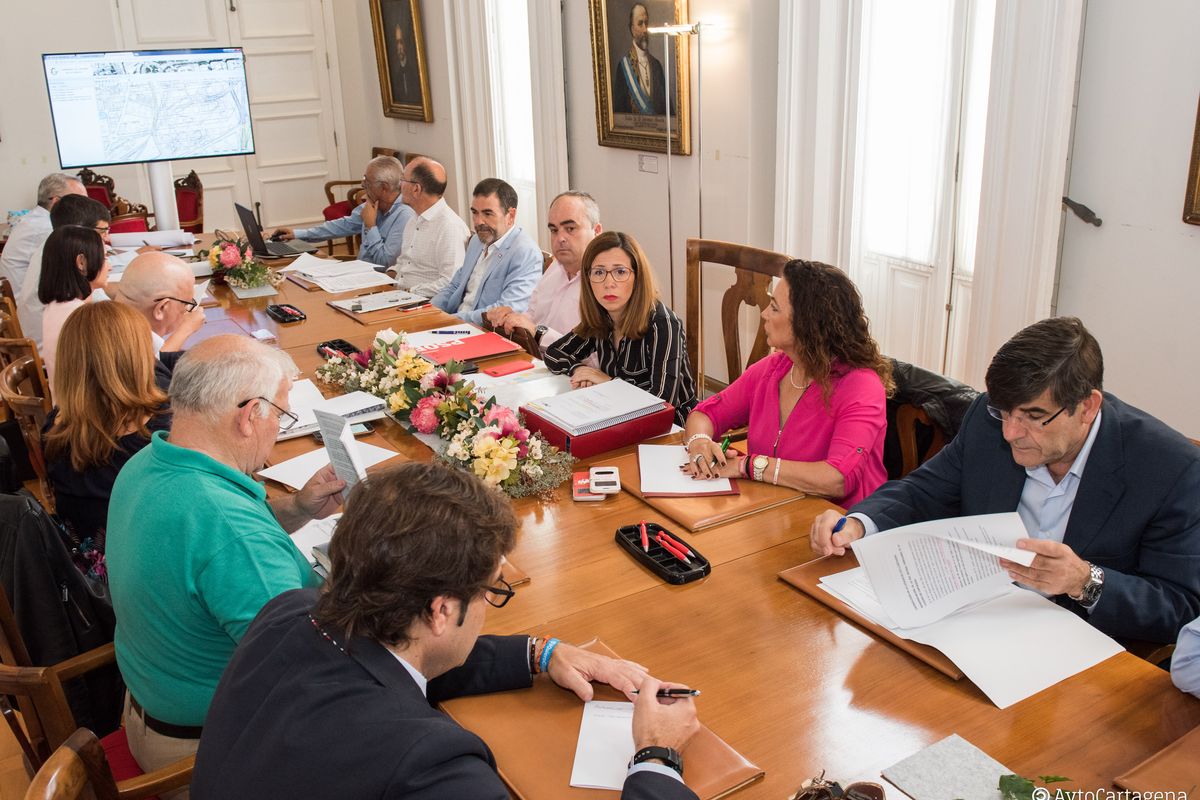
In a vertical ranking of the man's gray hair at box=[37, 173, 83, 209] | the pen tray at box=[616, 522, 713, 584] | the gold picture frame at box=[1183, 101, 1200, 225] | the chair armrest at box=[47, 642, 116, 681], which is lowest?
the chair armrest at box=[47, 642, 116, 681]

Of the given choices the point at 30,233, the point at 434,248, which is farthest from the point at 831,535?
the point at 30,233

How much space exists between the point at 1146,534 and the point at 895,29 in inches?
119

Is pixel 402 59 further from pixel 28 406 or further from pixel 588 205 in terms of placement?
pixel 28 406

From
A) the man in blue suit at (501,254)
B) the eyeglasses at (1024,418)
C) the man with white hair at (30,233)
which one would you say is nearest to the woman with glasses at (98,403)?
the eyeglasses at (1024,418)

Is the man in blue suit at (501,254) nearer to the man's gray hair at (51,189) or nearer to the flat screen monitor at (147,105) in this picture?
the flat screen monitor at (147,105)

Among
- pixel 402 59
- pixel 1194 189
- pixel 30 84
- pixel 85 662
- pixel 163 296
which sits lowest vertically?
pixel 85 662

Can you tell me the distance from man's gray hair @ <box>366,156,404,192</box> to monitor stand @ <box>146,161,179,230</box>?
1.56 metres

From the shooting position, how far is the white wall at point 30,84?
7.67 meters

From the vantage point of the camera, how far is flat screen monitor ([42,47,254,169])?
605 centimetres

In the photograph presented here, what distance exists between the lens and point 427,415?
2.74 metres

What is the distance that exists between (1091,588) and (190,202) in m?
7.35

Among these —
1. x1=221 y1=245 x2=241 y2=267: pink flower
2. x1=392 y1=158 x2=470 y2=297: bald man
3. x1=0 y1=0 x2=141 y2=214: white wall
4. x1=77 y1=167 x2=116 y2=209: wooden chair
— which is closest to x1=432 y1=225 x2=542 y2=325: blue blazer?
x1=392 y1=158 x2=470 y2=297: bald man

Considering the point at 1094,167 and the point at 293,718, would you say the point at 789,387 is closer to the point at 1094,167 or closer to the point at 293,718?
the point at 1094,167

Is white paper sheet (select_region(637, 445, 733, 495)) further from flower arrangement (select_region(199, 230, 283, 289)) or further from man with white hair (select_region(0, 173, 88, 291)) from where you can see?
man with white hair (select_region(0, 173, 88, 291))
